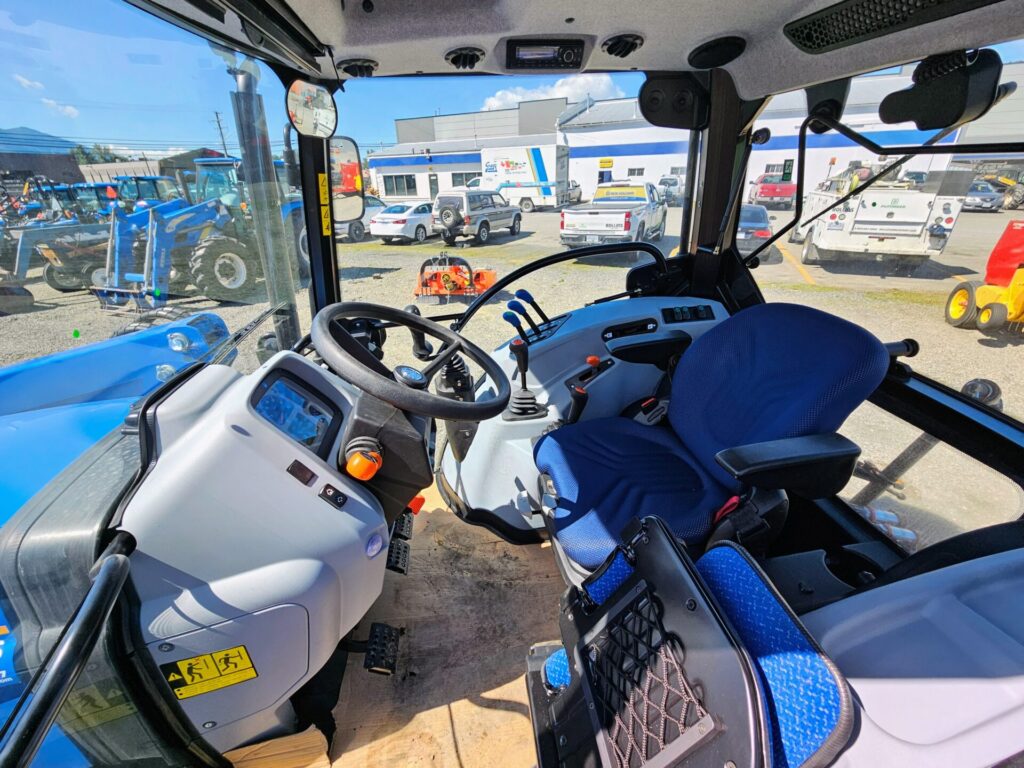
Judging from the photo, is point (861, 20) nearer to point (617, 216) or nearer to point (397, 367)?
point (397, 367)

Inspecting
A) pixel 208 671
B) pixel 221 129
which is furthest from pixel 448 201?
pixel 208 671

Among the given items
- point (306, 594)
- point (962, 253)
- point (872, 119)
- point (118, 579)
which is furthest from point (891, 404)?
point (118, 579)

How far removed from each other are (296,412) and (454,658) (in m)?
0.93

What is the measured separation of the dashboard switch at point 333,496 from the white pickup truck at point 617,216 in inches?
93.8

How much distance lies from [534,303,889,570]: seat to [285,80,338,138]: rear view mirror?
1.40m

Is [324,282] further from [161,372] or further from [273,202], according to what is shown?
[161,372]

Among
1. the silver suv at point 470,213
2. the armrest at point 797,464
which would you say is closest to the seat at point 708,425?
the armrest at point 797,464

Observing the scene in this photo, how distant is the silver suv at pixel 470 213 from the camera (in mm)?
8494

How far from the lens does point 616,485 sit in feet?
4.68

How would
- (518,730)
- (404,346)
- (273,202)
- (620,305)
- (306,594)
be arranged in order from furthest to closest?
(404,346) < (620,305) < (273,202) < (518,730) < (306,594)

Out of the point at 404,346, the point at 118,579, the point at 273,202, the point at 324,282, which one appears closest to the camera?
the point at 118,579

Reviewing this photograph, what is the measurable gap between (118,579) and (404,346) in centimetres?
323

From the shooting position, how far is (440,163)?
8539 millimetres

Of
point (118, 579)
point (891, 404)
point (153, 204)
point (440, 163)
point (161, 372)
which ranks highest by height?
point (440, 163)
